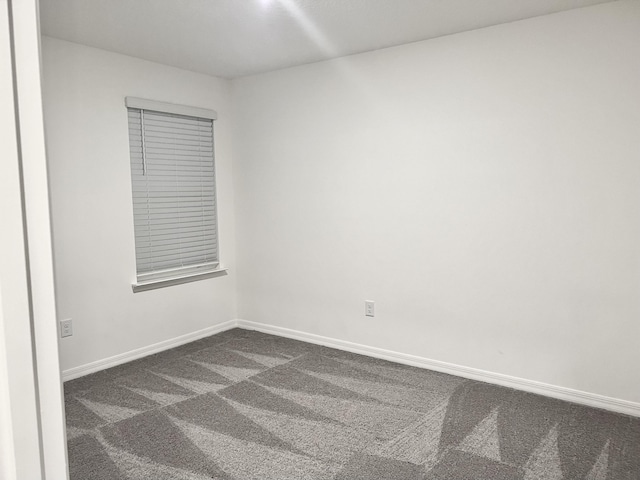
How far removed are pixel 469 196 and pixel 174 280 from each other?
2487 mm

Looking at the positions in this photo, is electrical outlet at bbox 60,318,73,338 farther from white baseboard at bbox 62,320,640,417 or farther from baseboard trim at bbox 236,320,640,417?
baseboard trim at bbox 236,320,640,417

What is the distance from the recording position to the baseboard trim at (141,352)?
11.4 feet

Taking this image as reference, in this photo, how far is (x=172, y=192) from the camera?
4.09 m

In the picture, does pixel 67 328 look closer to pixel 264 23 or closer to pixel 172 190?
pixel 172 190

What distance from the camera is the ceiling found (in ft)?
8.98

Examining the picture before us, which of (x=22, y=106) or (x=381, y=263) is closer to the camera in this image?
(x=22, y=106)

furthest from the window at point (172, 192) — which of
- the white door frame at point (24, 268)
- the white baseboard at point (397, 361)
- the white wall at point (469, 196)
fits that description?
the white door frame at point (24, 268)

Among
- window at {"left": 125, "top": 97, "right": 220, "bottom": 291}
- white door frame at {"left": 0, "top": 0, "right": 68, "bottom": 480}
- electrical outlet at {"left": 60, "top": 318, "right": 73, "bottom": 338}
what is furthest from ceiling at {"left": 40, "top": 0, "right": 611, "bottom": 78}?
white door frame at {"left": 0, "top": 0, "right": 68, "bottom": 480}

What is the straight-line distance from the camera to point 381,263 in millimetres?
3770

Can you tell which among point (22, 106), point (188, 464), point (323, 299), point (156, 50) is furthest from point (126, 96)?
point (22, 106)

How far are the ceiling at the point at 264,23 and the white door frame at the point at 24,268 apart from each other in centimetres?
240

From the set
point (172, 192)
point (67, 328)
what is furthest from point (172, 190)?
point (67, 328)

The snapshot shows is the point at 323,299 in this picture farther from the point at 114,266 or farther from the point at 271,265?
the point at 114,266

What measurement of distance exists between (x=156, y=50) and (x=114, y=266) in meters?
1.64
